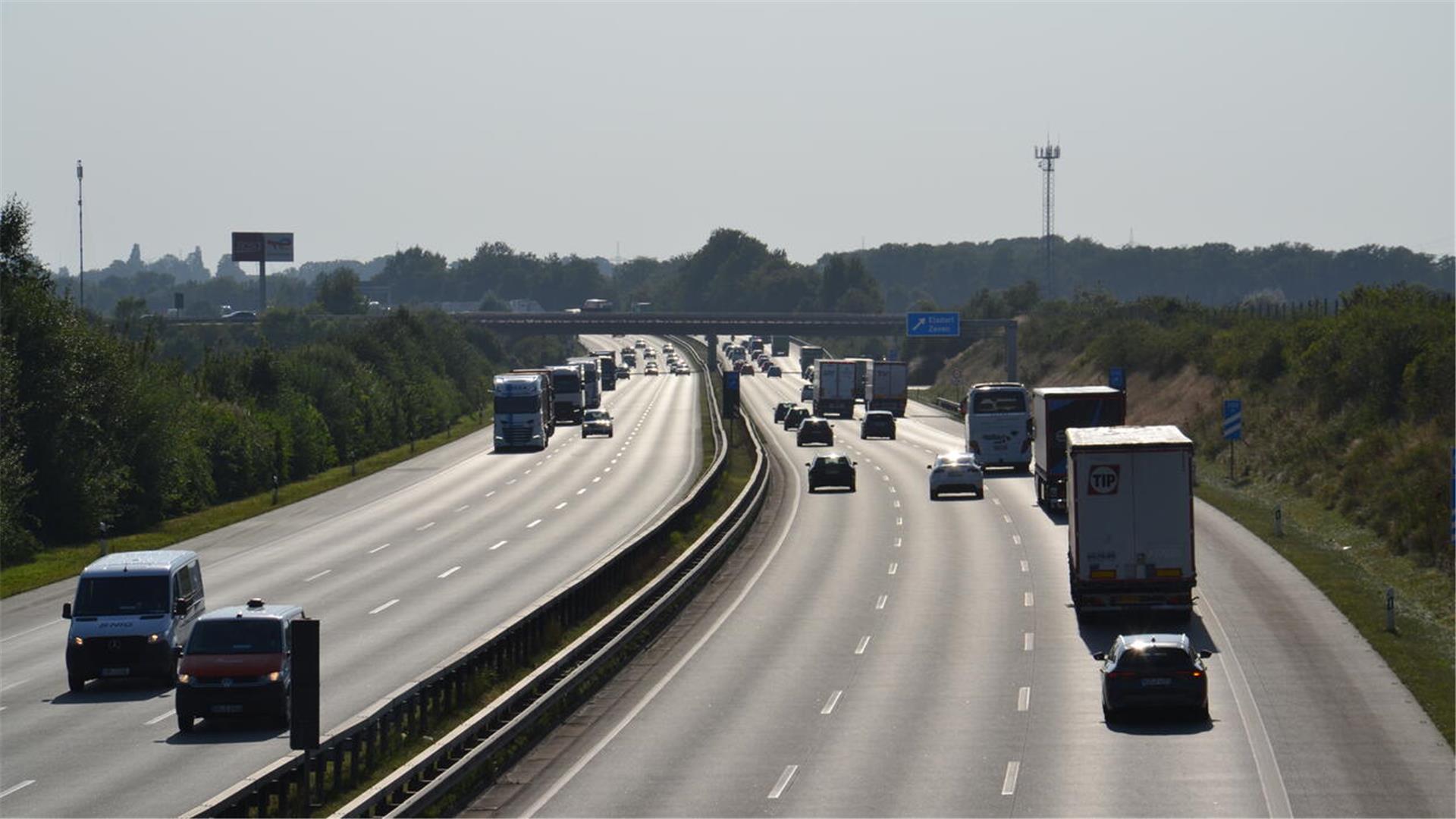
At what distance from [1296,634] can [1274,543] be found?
16.7 m

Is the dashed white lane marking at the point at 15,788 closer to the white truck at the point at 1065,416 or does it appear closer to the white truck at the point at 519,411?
the white truck at the point at 1065,416

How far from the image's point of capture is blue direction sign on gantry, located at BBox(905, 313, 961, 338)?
161250 mm

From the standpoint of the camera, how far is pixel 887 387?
123m

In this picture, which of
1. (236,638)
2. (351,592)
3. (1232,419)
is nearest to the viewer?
(236,638)

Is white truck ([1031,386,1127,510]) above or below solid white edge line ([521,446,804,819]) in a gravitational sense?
above

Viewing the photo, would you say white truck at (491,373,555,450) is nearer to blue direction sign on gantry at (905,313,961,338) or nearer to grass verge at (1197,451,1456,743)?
grass verge at (1197,451,1456,743)

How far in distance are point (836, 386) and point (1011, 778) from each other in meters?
104

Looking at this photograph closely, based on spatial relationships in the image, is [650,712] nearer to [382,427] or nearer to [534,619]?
[534,619]

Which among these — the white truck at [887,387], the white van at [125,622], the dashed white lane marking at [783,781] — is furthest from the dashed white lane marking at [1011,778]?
the white truck at [887,387]

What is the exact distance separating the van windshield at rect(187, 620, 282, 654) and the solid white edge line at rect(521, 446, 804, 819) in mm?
5557

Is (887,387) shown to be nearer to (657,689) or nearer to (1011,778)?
(657,689)

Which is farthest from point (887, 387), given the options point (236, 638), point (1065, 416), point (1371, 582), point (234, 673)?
point (234, 673)

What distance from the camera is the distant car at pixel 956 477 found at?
67.5 meters

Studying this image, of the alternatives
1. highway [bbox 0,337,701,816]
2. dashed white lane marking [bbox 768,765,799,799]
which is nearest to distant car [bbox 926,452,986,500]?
highway [bbox 0,337,701,816]
